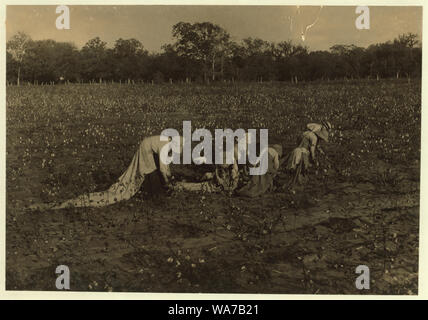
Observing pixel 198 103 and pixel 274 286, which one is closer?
pixel 274 286

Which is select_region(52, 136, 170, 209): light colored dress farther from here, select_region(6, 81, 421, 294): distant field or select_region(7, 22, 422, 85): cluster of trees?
select_region(7, 22, 422, 85): cluster of trees

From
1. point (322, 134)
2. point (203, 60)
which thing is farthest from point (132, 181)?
point (322, 134)

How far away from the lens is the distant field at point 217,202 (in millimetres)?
7445

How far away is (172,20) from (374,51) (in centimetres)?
318

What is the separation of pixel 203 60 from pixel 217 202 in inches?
91.1

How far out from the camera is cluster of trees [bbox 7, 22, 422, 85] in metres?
7.88

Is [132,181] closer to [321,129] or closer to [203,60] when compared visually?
[203,60]

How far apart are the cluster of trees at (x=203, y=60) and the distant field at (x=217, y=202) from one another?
0.20m

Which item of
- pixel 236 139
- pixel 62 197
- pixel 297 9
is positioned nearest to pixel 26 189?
pixel 62 197

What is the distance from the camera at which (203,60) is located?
817 centimetres

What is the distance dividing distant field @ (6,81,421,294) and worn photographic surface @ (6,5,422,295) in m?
0.02

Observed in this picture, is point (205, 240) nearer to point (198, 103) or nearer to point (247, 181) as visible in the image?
point (247, 181)

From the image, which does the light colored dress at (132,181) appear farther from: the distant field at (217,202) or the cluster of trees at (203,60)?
the cluster of trees at (203,60)

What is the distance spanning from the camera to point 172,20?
25.7ft
